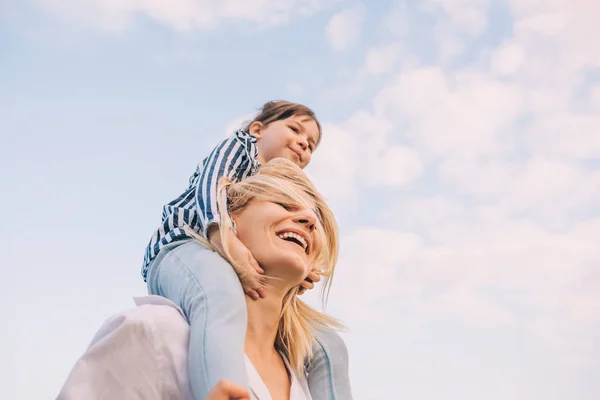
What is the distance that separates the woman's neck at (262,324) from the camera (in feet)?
9.69

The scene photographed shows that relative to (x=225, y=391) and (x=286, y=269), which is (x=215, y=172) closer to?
(x=286, y=269)

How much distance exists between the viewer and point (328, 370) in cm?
318

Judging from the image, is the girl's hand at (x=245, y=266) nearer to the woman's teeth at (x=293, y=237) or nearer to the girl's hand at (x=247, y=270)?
the girl's hand at (x=247, y=270)

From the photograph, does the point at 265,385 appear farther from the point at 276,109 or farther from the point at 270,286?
the point at 276,109

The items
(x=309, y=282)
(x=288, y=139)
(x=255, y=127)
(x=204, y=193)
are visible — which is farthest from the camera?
(x=255, y=127)

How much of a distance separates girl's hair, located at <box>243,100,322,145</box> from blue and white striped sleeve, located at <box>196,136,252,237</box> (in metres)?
0.96

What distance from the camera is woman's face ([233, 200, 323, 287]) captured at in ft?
9.80

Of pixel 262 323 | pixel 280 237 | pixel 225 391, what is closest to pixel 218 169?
pixel 280 237

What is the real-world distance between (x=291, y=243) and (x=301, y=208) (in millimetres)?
210

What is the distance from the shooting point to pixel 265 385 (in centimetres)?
279

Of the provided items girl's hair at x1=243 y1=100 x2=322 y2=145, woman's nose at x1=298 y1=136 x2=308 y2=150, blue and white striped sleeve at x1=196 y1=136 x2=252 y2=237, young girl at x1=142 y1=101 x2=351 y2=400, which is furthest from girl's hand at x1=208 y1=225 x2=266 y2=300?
girl's hair at x1=243 y1=100 x2=322 y2=145

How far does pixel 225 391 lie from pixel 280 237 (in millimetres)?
1011

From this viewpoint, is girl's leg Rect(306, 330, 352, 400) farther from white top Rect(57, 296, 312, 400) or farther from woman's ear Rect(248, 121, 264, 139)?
woman's ear Rect(248, 121, 264, 139)

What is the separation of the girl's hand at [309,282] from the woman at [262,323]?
Result: 0.06 meters
